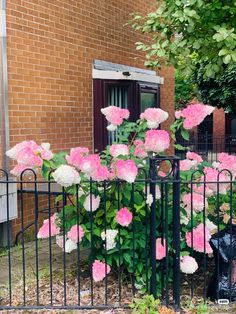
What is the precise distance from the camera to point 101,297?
470 centimetres

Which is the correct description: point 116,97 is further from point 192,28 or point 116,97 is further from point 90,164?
point 90,164

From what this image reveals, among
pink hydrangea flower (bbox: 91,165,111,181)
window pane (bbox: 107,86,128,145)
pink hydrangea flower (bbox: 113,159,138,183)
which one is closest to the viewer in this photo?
pink hydrangea flower (bbox: 113,159,138,183)

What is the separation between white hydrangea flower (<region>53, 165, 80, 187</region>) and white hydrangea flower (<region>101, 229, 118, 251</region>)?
532mm

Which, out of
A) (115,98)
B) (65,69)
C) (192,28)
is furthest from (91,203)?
(115,98)

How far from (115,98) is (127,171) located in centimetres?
498

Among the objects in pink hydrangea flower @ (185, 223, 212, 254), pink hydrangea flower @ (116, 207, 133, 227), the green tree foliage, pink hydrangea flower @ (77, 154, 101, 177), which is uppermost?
the green tree foliage

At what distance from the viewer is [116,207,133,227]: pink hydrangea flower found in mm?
4273

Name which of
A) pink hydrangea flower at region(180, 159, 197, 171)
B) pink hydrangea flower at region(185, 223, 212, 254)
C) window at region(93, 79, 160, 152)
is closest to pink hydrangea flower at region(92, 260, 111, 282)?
pink hydrangea flower at region(185, 223, 212, 254)

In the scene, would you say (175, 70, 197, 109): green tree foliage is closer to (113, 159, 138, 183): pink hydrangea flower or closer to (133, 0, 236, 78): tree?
(133, 0, 236, 78): tree

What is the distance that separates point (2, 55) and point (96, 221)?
9.13 ft

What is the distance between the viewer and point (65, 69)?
25.2 feet

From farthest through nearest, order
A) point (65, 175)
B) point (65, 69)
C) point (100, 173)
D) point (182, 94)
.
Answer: point (182, 94) → point (65, 69) → point (100, 173) → point (65, 175)

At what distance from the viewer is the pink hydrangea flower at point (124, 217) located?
427 cm

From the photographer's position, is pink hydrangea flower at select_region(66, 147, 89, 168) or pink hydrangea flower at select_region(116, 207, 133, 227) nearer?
pink hydrangea flower at select_region(116, 207, 133, 227)
